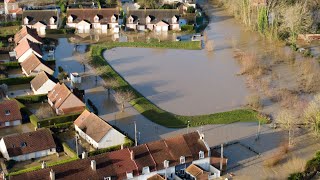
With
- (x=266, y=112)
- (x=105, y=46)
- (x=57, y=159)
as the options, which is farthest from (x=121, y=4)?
(x=57, y=159)

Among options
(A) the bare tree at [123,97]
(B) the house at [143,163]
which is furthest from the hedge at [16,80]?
(B) the house at [143,163]

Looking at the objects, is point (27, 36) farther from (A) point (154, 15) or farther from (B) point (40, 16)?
(A) point (154, 15)

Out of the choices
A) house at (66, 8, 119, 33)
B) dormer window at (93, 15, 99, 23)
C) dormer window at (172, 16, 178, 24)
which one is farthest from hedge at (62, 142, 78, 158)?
Answer: dormer window at (172, 16, 178, 24)

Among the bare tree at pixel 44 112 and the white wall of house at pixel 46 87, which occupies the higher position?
the white wall of house at pixel 46 87

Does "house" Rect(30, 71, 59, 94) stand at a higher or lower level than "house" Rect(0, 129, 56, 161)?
higher

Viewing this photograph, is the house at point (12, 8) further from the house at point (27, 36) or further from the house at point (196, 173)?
the house at point (196, 173)

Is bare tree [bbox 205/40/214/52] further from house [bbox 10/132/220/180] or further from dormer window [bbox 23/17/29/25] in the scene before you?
house [bbox 10/132/220/180]

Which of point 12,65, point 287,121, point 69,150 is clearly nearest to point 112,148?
point 69,150
